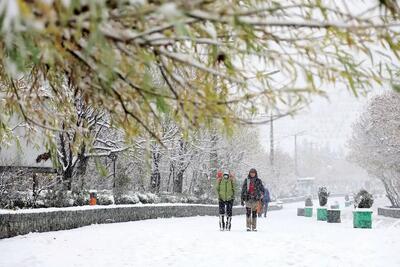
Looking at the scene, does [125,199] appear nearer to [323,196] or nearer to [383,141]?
[323,196]

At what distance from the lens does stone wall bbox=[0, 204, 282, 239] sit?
39.4 ft

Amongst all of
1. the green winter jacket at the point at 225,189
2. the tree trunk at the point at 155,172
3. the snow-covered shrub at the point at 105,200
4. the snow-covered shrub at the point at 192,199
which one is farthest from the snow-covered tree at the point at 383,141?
the green winter jacket at the point at 225,189

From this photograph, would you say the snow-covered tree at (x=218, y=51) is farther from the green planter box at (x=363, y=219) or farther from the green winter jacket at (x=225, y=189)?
the green planter box at (x=363, y=219)

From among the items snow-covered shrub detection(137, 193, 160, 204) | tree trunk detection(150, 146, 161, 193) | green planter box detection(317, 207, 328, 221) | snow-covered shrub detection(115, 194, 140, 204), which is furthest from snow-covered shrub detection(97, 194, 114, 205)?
tree trunk detection(150, 146, 161, 193)

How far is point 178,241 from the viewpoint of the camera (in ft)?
38.3

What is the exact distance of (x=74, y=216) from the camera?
15086 millimetres

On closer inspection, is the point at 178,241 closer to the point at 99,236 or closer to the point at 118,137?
the point at 99,236

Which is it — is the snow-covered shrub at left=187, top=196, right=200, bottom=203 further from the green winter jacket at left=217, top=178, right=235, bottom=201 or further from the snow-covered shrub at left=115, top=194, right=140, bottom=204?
the green winter jacket at left=217, top=178, right=235, bottom=201

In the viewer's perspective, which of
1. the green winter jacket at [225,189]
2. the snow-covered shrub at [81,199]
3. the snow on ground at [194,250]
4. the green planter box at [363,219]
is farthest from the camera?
the snow-covered shrub at [81,199]

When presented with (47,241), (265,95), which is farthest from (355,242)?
(265,95)

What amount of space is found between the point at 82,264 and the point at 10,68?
5808 mm

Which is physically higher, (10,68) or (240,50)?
(240,50)

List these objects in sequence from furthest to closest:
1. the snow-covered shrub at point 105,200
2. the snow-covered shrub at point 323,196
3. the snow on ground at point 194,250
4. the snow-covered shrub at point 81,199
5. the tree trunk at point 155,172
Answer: the tree trunk at point 155,172 < the snow-covered shrub at point 323,196 < the snow-covered shrub at point 105,200 < the snow-covered shrub at point 81,199 < the snow on ground at point 194,250

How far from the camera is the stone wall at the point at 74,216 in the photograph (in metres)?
12.0
